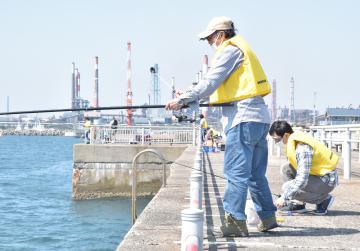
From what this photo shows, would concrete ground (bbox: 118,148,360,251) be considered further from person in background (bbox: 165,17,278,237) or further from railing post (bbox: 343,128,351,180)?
railing post (bbox: 343,128,351,180)

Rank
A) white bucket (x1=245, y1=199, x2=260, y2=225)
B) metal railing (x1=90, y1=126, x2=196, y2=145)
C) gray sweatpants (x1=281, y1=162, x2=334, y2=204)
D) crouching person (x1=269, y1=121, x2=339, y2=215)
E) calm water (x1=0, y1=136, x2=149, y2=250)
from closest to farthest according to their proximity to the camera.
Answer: white bucket (x1=245, y1=199, x2=260, y2=225) < crouching person (x1=269, y1=121, x2=339, y2=215) < gray sweatpants (x1=281, y1=162, x2=334, y2=204) < calm water (x1=0, y1=136, x2=149, y2=250) < metal railing (x1=90, y1=126, x2=196, y2=145)

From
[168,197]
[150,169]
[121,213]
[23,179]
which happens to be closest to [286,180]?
[168,197]

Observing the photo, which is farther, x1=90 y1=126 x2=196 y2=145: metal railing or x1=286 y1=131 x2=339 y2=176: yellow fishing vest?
x1=90 y1=126 x2=196 y2=145: metal railing

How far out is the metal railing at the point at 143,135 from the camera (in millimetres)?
24578

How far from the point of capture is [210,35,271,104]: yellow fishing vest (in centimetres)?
513

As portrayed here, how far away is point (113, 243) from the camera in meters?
14.5

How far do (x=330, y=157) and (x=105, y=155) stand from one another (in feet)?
56.2

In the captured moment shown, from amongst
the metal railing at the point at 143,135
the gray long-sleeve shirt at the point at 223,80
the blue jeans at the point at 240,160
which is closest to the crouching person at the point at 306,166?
the blue jeans at the point at 240,160

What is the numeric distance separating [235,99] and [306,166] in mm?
1489

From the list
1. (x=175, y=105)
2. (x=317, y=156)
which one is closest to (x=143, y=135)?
(x=317, y=156)

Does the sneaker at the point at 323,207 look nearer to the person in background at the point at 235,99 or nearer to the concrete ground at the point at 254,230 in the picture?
the concrete ground at the point at 254,230

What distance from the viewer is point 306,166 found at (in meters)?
6.23

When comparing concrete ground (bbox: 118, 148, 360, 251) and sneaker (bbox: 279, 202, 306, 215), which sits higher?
sneaker (bbox: 279, 202, 306, 215)

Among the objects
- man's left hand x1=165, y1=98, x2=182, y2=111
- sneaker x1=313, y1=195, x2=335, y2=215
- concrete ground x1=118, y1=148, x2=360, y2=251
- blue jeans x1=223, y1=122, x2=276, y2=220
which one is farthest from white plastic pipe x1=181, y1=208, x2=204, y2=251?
sneaker x1=313, y1=195, x2=335, y2=215
